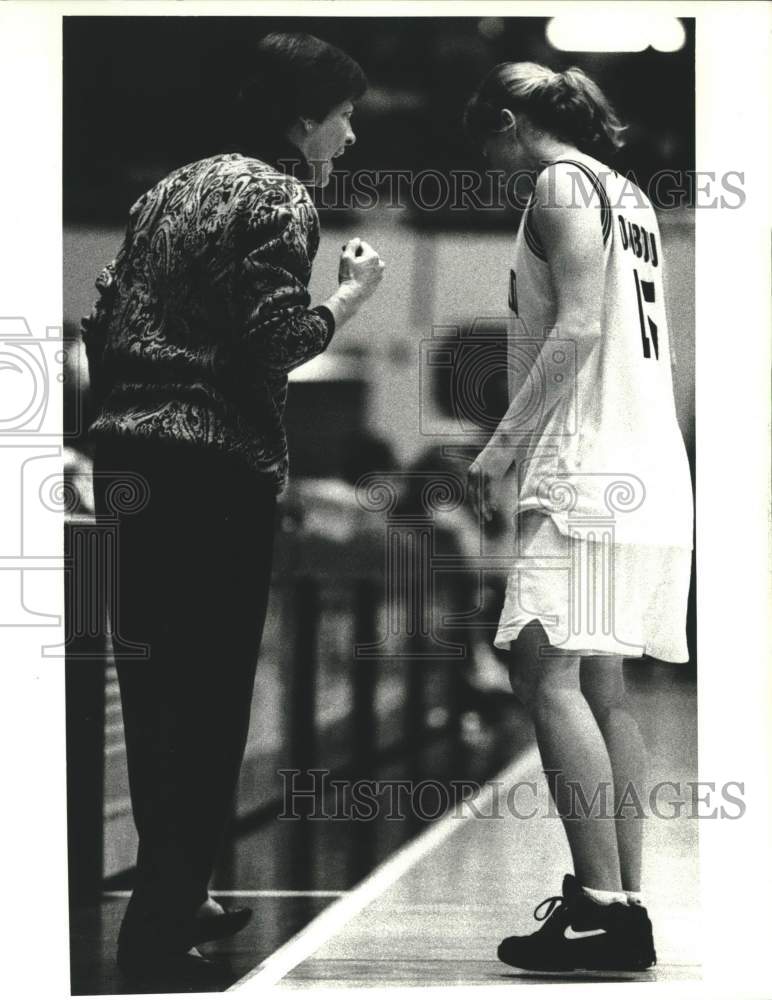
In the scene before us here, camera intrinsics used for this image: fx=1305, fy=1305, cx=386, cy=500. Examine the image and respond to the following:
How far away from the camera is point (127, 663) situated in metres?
3.42

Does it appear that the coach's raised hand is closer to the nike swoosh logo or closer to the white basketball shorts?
the white basketball shorts

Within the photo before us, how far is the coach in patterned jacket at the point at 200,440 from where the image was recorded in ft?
11.0

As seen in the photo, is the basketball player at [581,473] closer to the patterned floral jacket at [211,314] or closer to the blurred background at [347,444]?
the blurred background at [347,444]

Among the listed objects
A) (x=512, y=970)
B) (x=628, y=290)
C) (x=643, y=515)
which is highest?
(x=628, y=290)

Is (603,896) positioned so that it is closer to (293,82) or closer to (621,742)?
(621,742)

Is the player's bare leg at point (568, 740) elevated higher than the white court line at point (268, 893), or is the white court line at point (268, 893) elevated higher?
the player's bare leg at point (568, 740)

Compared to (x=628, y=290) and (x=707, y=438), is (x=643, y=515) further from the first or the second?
(x=628, y=290)

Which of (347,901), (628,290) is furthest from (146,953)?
(628,290)

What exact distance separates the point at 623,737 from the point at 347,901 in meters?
0.85

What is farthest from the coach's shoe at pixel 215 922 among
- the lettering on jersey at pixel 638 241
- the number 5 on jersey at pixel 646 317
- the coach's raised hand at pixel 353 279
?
the lettering on jersey at pixel 638 241

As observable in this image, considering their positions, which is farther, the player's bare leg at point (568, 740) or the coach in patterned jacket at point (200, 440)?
the player's bare leg at point (568, 740)

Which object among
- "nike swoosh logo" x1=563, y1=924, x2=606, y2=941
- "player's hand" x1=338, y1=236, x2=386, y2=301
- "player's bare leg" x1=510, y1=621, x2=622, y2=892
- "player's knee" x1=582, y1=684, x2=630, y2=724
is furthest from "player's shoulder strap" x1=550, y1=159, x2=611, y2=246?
"nike swoosh logo" x1=563, y1=924, x2=606, y2=941

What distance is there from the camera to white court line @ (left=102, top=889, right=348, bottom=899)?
11.2ft

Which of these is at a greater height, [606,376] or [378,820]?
[606,376]
